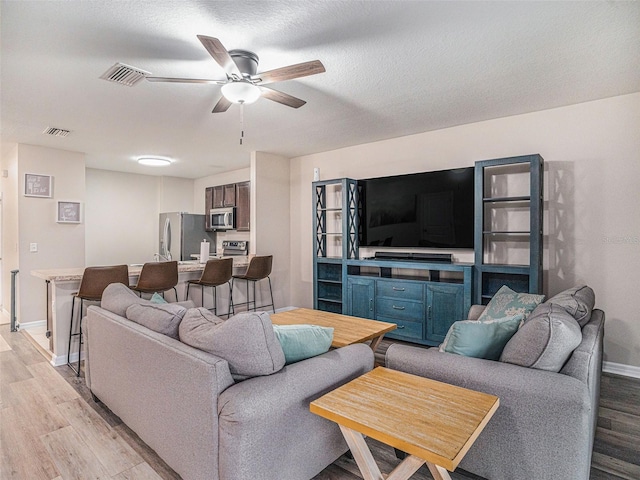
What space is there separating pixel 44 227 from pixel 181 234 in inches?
81.8

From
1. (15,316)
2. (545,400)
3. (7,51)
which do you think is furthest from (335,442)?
(15,316)

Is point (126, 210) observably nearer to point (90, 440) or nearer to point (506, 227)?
point (90, 440)

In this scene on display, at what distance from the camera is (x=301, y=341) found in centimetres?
179

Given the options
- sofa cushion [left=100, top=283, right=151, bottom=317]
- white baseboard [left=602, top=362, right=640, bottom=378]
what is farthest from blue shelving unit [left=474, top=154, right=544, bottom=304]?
sofa cushion [left=100, top=283, right=151, bottom=317]

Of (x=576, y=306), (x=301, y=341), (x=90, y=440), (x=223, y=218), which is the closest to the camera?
(x=301, y=341)

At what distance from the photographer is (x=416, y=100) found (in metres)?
3.30

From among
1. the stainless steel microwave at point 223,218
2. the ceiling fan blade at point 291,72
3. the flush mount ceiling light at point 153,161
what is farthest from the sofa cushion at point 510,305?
the flush mount ceiling light at point 153,161

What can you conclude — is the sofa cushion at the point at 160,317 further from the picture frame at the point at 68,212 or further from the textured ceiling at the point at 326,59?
the picture frame at the point at 68,212

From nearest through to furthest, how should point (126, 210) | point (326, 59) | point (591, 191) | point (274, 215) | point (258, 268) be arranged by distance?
point (326, 59)
point (591, 191)
point (258, 268)
point (274, 215)
point (126, 210)

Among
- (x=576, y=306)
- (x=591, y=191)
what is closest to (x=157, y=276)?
(x=576, y=306)

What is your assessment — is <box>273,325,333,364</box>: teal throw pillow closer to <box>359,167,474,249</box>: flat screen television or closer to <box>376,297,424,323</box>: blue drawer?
<box>376,297,424,323</box>: blue drawer

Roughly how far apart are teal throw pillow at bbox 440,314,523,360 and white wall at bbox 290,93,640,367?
2.10m

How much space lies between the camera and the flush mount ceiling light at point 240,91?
241 cm

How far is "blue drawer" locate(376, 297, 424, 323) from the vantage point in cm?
396
